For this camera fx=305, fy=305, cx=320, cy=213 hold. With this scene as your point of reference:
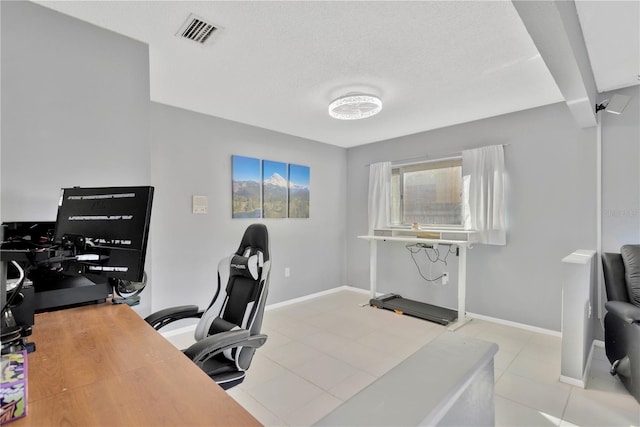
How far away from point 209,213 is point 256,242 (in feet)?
5.51

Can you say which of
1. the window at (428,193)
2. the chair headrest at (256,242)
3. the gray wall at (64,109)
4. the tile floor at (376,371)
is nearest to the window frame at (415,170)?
the window at (428,193)

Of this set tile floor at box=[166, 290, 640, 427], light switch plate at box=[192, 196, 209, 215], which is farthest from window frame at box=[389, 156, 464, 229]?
light switch plate at box=[192, 196, 209, 215]

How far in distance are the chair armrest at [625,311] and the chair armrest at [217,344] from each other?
2316 mm

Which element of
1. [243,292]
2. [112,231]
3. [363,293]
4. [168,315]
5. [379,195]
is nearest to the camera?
[112,231]

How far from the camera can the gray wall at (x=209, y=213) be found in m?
3.05

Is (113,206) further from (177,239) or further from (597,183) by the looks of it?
(597,183)

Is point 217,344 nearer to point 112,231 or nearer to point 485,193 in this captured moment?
point 112,231

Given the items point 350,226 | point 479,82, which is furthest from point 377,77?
point 350,226

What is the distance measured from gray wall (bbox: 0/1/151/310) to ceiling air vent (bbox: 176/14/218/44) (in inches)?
13.2

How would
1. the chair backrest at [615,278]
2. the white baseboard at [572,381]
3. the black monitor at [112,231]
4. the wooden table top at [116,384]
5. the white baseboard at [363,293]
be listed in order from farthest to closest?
the white baseboard at [363,293] → the chair backrest at [615,278] → the white baseboard at [572,381] → the black monitor at [112,231] → the wooden table top at [116,384]

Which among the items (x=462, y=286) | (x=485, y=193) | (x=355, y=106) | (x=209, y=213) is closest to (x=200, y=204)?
(x=209, y=213)

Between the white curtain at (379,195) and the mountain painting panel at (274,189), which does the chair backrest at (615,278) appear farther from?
the mountain painting panel at (274,189)

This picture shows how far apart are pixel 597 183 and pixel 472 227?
116 centimetres

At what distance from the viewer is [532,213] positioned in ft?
10.6
